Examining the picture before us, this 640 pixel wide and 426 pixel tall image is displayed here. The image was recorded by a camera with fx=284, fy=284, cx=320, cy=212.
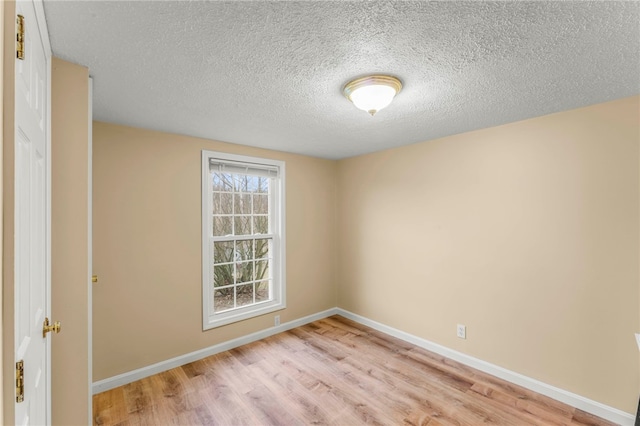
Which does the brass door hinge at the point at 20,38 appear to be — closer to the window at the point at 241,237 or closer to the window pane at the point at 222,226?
the window at the point at 241,237

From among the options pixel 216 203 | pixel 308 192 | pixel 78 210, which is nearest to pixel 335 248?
pixel 308 192

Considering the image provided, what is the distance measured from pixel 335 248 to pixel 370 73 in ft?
9.57

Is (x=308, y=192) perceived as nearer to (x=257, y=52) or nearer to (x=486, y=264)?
(x=486, y=264)

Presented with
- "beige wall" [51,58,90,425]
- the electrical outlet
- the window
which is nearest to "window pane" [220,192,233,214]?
the window

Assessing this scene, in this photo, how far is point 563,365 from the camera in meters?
2.23

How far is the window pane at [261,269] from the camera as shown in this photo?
3556 mm

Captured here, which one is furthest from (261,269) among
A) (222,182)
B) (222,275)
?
(222,182)

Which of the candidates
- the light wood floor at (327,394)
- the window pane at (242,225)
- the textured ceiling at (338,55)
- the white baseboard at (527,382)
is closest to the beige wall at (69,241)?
the textured ceiling at (338,55)

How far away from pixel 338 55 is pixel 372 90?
1.07 feet

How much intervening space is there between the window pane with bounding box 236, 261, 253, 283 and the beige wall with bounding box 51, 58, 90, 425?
6.05 ft

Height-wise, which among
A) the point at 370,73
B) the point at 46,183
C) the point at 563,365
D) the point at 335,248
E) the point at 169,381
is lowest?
the point at 169,381

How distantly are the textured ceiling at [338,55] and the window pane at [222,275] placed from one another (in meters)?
1.65

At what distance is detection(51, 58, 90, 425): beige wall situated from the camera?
146 centimetres

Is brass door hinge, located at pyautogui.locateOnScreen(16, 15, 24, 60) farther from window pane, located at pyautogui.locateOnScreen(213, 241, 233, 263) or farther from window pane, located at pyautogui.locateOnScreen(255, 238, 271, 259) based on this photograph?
window pane, located at pyautogui.locateOnScreen(255, 238, 271, 259)
